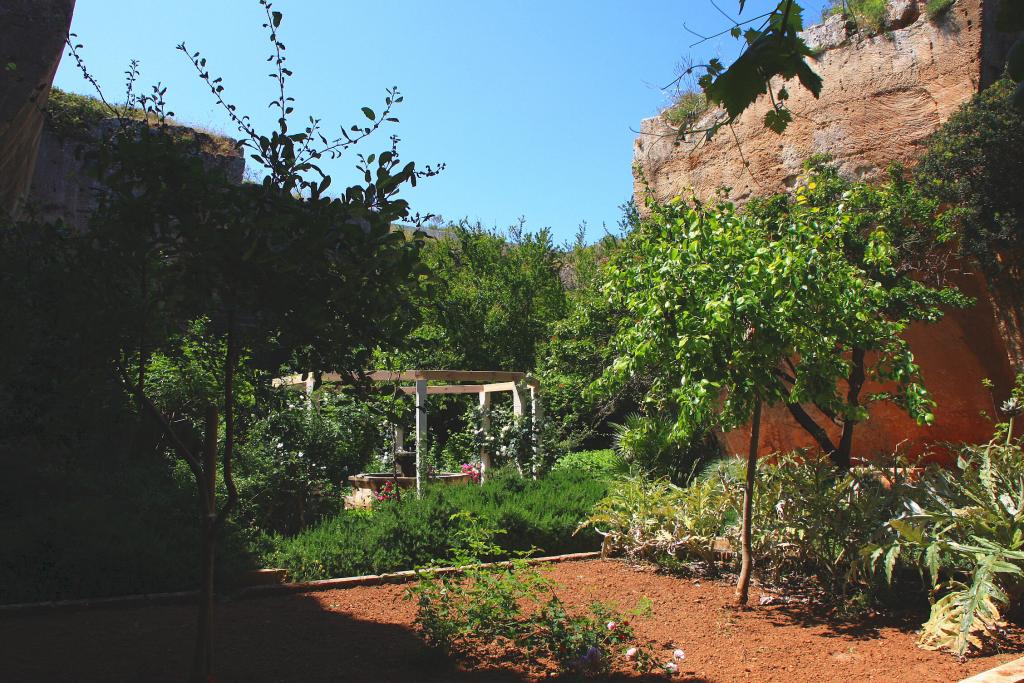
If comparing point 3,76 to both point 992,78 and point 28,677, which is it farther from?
point 992,78

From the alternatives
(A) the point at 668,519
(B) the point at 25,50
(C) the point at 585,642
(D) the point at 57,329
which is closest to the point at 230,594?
(C) the point at 585,642

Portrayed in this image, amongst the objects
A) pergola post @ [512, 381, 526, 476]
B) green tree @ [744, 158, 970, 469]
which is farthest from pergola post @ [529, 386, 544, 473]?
green tree @ [744, 158, 970, 469]

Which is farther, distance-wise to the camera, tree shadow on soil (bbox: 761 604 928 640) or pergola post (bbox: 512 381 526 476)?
pergola post (bbox: 512 381 526 476)

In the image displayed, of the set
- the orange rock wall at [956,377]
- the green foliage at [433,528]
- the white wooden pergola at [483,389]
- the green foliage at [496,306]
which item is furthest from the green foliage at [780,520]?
the green foliage at [496,306]

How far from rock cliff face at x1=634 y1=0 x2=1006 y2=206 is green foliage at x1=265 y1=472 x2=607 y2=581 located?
5.54 meters

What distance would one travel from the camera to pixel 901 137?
36.3 feet

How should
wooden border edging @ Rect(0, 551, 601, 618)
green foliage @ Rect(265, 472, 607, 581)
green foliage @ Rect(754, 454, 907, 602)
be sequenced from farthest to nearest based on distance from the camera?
green foliage @ Rect(265, 472, 607, 581), green foliage @ Rect(754, 454, 907, 602), wooden border edging @ Rect(0, 551, 601, 618)

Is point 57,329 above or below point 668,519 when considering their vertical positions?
above

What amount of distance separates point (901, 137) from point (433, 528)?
28.8 ft

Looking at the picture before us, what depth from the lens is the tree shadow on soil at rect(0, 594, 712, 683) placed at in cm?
404

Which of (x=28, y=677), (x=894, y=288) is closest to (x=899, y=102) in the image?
(x=894, y=288)

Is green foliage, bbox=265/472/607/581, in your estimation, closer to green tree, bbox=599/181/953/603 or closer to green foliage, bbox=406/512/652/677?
green foliage, bbox=406/512/652/677

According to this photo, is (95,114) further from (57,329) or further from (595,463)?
(57,329)

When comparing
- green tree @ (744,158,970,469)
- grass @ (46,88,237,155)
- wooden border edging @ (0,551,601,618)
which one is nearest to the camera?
wooden border edging @ (0,551,601,618)
